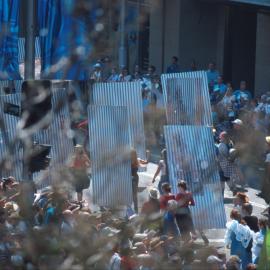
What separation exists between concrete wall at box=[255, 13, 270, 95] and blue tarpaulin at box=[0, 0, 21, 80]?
17529 mm

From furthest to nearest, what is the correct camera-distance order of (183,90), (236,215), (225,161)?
1. (183,90)
2. (225,161)
3. (236,215)

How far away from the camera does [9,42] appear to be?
A: 6977 millimetres

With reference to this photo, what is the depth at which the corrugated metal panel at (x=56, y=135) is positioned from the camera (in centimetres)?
481

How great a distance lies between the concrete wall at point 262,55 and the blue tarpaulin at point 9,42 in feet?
57.5

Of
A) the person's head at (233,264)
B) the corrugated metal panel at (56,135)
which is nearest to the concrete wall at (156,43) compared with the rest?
the person's head at (233,264)

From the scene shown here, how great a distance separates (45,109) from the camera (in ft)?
15.8

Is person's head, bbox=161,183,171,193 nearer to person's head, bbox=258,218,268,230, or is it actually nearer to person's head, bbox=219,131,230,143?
person's head, bbox=258,218,268,230

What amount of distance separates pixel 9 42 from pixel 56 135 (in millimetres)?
1141

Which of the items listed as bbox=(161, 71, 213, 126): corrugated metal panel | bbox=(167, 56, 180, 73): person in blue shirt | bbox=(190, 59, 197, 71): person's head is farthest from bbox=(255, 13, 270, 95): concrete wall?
bbox=(161, 71, 213, 126): corrugated metal panel

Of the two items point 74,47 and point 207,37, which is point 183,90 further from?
point 207,37

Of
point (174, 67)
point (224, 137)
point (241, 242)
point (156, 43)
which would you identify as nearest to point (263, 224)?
point (241, 242)

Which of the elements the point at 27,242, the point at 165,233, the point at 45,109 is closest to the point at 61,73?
the point at 45,109

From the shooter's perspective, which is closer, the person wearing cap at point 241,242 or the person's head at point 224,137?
the person wearing cap at point 241,242

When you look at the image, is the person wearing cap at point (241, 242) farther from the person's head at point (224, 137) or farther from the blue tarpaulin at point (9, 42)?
the person's head at point (224, 137)
